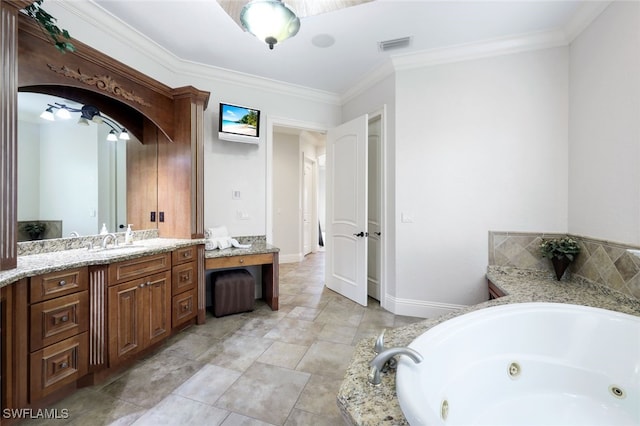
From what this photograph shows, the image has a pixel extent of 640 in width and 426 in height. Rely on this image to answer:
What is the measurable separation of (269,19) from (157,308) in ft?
7.27

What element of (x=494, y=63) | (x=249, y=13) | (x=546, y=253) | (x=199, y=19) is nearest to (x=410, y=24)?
(x=494, y=63)

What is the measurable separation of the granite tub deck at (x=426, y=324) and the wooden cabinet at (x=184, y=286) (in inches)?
73.4

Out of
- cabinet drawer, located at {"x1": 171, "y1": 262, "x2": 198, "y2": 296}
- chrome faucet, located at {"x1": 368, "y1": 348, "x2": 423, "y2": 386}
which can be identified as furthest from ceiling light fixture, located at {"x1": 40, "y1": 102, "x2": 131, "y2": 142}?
chrome faucet, located at {"x1": 368, "y1": 348, "x2": 423, "y2": 386}

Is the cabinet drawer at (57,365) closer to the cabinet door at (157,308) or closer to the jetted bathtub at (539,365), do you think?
the cabinet door at (157,308)

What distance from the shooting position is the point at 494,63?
2584 millimetres

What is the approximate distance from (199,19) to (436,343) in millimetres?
2937

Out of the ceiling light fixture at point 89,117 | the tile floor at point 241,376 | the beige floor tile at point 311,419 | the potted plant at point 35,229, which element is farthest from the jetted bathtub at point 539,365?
the ceiling light fixture at point 89,117

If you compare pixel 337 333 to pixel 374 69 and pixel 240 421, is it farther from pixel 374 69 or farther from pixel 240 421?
pixel 374 69

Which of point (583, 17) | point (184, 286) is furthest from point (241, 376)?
point (583, 17)

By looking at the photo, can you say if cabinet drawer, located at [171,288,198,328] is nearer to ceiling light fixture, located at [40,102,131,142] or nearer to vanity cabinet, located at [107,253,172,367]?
vanity cabinet, located at [107,253,172,367]

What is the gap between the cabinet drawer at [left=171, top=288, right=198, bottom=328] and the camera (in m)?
2.36

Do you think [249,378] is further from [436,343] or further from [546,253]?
[546,253]

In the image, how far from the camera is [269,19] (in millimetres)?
1419

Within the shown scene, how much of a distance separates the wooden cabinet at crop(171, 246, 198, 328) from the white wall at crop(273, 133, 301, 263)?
3.05 meters
